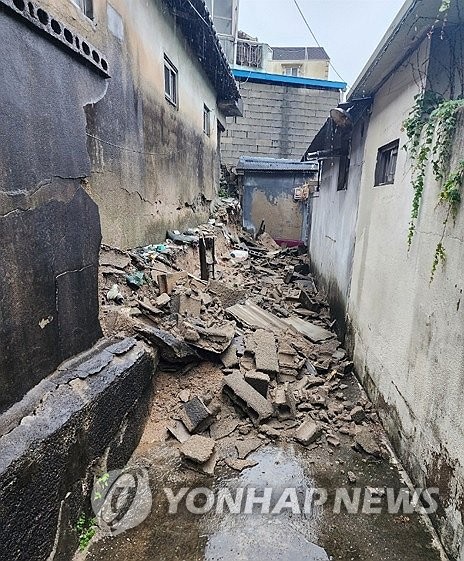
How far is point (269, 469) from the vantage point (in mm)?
3221

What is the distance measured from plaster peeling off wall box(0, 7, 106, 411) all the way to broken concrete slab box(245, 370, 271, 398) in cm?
182

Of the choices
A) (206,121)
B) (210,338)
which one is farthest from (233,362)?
(206,121)

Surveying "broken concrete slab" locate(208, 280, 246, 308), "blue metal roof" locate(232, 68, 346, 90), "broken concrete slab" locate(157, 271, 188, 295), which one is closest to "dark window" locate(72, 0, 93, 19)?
"broken concrete slab" locate(157, 271, 188, 295)

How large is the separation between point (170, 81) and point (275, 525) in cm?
735

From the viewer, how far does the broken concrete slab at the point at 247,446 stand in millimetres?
3357

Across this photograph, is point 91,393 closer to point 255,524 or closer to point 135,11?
point 255,524

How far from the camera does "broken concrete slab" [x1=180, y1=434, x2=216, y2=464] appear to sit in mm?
3119

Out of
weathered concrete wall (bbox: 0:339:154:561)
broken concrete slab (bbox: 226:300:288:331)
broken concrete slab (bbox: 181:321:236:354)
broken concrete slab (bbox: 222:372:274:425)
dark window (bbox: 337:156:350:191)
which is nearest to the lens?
weathered concrete wall (bbox: 0:339:154:561)

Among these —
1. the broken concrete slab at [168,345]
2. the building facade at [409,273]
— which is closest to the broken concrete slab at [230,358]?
the broken concrete slab at [168,345]

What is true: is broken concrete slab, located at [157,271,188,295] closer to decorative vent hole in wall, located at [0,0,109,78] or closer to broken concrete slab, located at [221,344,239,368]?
broken concrete slab, located at [221,344,239,368]

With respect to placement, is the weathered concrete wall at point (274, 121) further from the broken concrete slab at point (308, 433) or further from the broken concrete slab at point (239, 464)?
the broken concrete slab at point (239, 464)

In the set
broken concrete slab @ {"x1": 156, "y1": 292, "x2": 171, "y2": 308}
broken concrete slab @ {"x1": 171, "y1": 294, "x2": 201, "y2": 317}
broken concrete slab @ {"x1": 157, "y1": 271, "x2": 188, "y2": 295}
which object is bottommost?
broken concrete slab @ {"x1": 171, "y1": 294, "x2": 201, "y2": 317}

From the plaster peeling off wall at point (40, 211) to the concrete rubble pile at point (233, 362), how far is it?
843 millimetres

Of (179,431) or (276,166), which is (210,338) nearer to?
(179,431)
